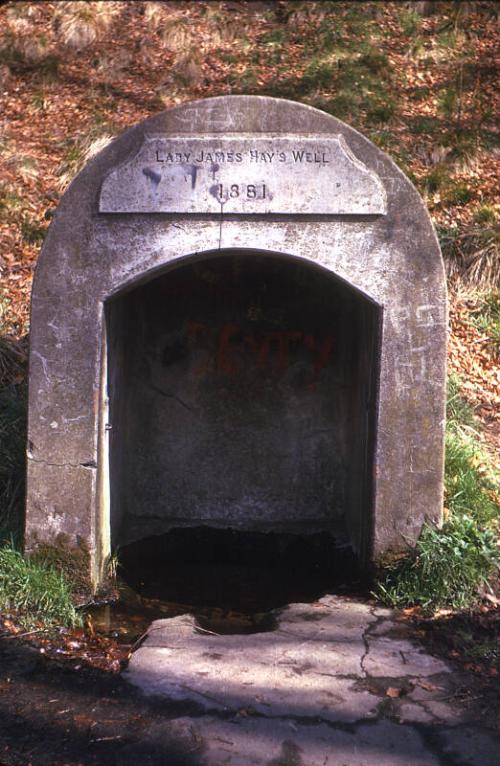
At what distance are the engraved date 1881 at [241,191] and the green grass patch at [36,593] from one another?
2354mm

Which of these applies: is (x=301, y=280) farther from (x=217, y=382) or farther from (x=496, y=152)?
(x=496, y=152)

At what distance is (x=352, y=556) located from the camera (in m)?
5.30

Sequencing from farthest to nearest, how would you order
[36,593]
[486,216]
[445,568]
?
1. [486,216]
2. [445,568]
3. [36,593]

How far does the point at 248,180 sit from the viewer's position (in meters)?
4.34

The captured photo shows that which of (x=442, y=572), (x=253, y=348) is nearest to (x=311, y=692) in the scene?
(x=442, y=572)

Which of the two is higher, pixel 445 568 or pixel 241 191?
pixel 241 191

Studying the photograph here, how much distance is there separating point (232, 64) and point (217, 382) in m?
7.61

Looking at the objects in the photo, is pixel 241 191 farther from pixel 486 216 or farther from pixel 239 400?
pixel 486 216

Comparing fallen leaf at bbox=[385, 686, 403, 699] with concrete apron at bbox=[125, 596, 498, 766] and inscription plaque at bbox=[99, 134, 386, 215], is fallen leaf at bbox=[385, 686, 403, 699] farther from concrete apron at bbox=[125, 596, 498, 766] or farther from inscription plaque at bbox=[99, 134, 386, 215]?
inscription plaque at bbox=[99, 134, 386, 215]

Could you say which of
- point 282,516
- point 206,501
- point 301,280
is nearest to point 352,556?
point 282,516

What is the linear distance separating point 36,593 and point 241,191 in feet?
8.30

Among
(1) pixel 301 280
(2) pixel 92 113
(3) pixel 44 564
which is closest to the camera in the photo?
(3) pixel 44 564

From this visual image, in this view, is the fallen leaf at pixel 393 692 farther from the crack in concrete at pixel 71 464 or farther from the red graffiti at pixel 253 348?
the red graffiti at pixel 253 348

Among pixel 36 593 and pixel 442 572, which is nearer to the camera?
pixel 36 593
